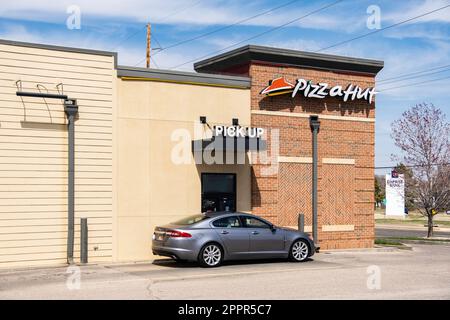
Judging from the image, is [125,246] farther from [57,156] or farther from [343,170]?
[343,170]

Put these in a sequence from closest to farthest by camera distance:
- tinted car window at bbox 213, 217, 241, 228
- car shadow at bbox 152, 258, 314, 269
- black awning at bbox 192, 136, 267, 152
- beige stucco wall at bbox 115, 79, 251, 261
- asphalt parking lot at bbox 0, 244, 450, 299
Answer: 1. asphalt parking lot at bbox 0, 244, 450, 299
2. tinted car window at bbox 213, 217, 241, 228
3. car shadow at bbox 152, 258, 314, 269
4. beige stucco wall at bbox 115, 79, 251, 261
5. black awning at bbox 192, 136, 267, 152

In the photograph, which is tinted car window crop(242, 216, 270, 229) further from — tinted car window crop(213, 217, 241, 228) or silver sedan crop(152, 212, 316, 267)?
tinted car window crop(213, 217, 241, 228)

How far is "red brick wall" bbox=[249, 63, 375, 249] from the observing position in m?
21.7

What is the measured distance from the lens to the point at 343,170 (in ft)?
76.8

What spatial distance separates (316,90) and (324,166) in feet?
8.88

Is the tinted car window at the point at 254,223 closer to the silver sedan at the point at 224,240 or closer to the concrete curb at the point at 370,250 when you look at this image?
the silver sedan at the point at 224,240

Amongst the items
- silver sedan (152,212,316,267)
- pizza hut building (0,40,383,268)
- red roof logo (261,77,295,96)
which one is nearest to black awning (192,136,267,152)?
pizza hut building (0,40,383,268)

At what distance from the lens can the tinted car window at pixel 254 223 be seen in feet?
58.9

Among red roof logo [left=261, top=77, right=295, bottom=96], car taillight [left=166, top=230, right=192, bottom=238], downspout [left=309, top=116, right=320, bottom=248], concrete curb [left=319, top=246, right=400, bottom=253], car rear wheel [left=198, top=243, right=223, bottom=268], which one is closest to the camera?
car taillight [left=166, top=230, right=192, bottom=238]

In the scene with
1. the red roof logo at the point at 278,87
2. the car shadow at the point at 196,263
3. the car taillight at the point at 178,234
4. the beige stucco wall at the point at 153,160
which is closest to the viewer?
the car taillight at the point at 178,234

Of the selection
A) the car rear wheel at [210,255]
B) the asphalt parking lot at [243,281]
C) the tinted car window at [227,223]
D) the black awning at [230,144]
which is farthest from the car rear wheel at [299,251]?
the black awning at [230,144]

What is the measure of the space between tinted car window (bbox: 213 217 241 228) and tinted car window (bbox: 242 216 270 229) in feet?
0.82

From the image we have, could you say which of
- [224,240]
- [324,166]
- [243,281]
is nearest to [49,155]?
[224,240]
